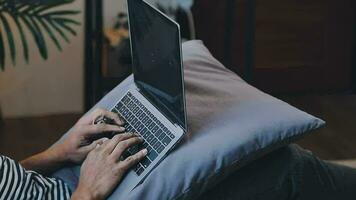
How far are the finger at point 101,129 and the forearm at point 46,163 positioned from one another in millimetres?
118

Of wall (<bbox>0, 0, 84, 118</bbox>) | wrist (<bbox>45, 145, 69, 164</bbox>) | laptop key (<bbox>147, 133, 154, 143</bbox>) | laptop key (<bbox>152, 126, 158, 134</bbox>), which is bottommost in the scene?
wall (<bbox>0, 0, 84, 118</bbox>)

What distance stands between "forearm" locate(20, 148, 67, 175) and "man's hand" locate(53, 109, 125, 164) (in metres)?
0.02

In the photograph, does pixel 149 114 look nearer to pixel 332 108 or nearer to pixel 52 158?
pixel 52 158

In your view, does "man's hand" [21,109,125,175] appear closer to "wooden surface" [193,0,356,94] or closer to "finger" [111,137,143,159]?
"finger" [111,137,143,159]

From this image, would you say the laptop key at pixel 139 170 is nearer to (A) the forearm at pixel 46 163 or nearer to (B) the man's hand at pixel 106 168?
(B) the man's hand at pixel 106 168

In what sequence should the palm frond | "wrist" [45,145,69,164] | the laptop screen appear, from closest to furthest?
the laptop screen → "wrist" [45,145,69,164] → the palm frond

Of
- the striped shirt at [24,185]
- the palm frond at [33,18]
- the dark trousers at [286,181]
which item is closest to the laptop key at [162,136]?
the dark trousers at [286,181]

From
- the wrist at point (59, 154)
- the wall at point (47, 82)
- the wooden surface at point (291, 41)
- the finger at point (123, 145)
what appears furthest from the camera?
the wooden surface at point (291, 41)

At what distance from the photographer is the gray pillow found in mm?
1317

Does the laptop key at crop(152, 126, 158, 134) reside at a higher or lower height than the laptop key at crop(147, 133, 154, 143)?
higher

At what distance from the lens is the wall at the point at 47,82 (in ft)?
10.9

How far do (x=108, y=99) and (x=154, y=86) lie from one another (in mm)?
261

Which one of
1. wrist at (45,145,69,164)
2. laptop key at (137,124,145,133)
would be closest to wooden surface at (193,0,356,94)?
wrist at (45,145,69,164)

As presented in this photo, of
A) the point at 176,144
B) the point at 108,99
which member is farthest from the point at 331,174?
→ the point at 108,99
